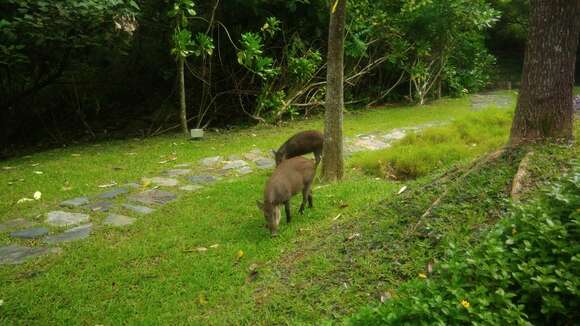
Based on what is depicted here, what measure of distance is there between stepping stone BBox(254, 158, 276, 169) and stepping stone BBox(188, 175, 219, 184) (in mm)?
896

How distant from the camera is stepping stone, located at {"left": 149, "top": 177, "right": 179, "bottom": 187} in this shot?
686 centimetres

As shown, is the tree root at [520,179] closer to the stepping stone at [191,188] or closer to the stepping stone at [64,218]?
the stepping stone at [191,188]

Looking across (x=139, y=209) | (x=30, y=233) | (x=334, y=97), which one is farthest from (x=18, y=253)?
(x=334, y=97)

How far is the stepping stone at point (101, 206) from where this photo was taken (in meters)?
5.82

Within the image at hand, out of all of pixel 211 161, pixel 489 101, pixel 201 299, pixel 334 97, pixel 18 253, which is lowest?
pixel 201 299

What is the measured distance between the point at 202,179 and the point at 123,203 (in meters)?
1.37

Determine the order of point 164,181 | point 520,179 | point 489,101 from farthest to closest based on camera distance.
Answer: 1. point 489,101
2. point 164,181
3. point 520,179

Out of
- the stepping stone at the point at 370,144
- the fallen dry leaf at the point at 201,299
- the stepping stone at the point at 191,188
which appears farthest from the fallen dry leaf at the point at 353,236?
the stepping stone at the point at 370,144

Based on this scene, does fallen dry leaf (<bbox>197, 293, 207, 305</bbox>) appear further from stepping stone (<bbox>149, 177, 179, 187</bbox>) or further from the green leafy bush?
stepping stone (<bbox>149, 177, 179, 187</bbox>)

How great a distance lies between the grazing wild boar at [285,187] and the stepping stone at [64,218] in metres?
2.11

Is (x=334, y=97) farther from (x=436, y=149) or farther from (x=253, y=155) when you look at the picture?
(x=253, y=155)

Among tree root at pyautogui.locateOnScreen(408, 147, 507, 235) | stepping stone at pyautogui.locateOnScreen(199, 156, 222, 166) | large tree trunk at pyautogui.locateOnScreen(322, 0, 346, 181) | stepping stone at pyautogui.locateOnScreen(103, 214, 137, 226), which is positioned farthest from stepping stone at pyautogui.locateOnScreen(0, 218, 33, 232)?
tree root at pyautogui.locateOnScreen(408, 147, 507, 235)

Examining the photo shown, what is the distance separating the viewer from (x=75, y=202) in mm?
6016

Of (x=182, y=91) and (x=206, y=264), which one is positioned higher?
(x=182, y=91)
